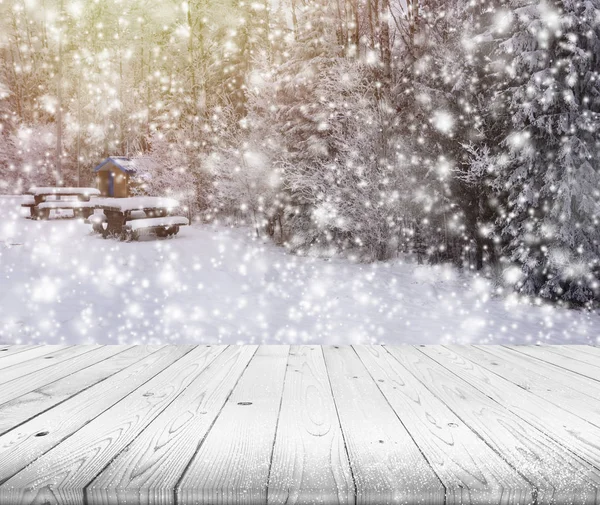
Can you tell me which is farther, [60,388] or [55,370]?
[55,370]

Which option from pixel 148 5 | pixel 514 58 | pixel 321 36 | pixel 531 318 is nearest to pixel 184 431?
pixel 531 318

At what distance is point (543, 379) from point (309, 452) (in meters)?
1.42

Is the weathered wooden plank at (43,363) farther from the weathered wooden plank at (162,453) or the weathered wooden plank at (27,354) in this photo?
the weathered wooden plank at (162,453)

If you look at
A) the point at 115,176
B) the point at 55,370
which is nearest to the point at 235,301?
the point at 55,370

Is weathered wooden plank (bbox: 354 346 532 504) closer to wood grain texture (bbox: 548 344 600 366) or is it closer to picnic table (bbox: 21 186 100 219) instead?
wood grain texture (bbox: 548 344 600 366)

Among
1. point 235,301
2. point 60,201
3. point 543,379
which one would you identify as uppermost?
point 60,201

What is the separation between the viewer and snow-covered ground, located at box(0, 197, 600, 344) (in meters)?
7.57

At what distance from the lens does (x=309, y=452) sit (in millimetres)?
1495

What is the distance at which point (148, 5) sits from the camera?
1889 cm

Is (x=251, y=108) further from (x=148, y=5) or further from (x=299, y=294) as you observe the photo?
(x=299, y=294)

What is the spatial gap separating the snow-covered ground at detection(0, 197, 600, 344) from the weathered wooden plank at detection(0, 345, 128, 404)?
4.39 meters

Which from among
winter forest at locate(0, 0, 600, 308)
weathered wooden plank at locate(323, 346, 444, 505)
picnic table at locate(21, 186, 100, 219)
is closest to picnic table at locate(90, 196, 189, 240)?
winter forest at locate(0, 0, 600, 308)

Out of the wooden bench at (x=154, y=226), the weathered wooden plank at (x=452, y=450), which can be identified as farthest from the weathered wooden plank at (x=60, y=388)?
the wooden bench at (x=154, y=226)

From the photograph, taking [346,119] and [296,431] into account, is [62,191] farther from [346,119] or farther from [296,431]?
[296,431]
